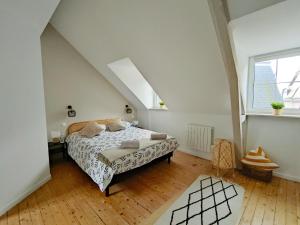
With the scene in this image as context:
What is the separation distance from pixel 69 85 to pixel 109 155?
2190 mm

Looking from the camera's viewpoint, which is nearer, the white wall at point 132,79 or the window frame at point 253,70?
the window frame at point 253,70

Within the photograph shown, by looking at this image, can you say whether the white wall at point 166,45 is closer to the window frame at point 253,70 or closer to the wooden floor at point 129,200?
the window frame at point 253,70

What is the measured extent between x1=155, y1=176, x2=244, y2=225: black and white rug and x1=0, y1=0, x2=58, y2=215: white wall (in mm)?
1881

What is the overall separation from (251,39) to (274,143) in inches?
70.5

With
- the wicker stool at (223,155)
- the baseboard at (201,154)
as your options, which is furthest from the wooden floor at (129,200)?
the baseboard at (201,154)

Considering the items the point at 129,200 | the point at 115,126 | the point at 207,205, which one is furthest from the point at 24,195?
the point at 207,205

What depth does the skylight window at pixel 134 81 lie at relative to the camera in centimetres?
349

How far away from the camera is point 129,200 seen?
2.02 meters

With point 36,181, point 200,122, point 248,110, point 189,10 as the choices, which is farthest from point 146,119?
point 189,10

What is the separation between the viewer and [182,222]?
5.41 ft

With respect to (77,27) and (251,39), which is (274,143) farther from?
(77,27)

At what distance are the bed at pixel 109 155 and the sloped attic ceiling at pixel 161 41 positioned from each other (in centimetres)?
114

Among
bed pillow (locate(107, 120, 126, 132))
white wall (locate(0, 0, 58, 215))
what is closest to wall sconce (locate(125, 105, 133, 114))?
bed pillow (locate(107, 120, 126, 132))

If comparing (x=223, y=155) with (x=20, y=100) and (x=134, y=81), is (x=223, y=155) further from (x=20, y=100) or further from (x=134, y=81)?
(x=20, y=100)
